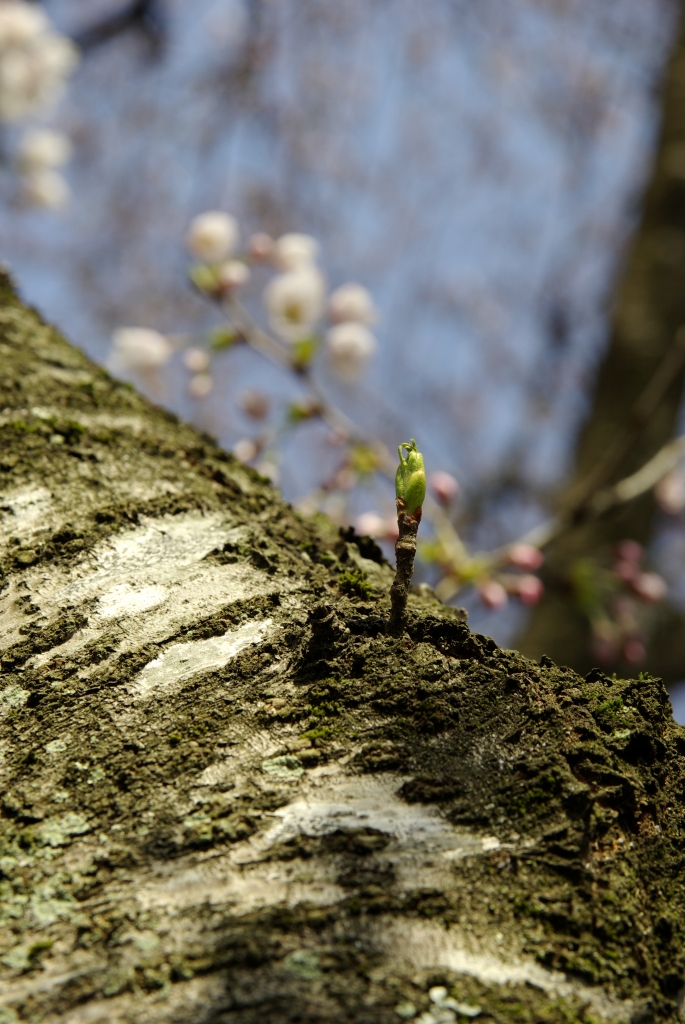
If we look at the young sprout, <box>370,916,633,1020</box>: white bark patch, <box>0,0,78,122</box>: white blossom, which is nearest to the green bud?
the young sprout

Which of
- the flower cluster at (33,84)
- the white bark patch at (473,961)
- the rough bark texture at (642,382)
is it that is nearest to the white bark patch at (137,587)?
the white bark patch at (473,961)

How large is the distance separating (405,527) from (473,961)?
28cm

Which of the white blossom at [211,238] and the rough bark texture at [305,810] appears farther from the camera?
the white blossom at [211,238]

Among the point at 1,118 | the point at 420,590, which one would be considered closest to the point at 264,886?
the point at 420,590

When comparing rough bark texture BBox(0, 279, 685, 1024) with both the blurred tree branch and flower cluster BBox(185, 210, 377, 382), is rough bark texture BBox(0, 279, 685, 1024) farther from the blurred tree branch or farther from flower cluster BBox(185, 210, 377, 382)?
the blurred tree branch

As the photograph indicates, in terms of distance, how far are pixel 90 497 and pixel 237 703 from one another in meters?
0.30

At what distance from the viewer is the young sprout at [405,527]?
0.61 metres

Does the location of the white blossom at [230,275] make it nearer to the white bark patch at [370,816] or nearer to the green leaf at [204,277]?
the green leaf at [204,277]

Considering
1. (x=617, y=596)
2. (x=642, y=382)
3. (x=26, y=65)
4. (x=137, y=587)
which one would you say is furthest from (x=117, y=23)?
(x=137, y=587)

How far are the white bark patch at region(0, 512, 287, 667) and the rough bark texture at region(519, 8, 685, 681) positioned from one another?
2.12 metres

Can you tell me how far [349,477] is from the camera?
200 centimetres

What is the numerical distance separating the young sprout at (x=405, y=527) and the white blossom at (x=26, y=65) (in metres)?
2.95

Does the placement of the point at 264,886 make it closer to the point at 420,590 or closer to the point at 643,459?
the point at 420,590

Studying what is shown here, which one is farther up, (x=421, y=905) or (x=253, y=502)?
(x=253, y=502)
